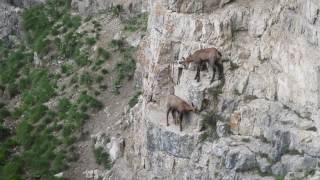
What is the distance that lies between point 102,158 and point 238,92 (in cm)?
820

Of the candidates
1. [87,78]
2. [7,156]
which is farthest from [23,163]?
[87,78]

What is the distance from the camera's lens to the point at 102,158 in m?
32.6

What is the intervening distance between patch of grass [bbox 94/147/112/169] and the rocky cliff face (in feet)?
6.71

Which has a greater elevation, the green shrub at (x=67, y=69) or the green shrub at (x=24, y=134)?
the green shrub at (x=67, y=69)

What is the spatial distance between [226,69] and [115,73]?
1045cm

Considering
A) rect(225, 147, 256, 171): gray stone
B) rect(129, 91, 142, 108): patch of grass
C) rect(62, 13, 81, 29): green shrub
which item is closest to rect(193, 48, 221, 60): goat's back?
rect(225, 147, 256, 171): gray stone

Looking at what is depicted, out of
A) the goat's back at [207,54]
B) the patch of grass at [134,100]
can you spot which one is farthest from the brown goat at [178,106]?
the patch of grass at [134,100]

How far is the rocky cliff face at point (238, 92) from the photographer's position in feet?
79.0

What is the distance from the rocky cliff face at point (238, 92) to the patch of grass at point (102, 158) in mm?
2045

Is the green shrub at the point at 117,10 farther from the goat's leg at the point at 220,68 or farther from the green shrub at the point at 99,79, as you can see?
the goat's leg at the point at 220,68

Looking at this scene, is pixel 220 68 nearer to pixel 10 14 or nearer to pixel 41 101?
pixel 41 101

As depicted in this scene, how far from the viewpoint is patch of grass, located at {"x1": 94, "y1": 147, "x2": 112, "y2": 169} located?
32.3 metres

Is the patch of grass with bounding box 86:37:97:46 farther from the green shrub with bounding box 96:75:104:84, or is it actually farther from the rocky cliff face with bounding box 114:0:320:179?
the rocky cliff face with bounding box 114:0:320:179

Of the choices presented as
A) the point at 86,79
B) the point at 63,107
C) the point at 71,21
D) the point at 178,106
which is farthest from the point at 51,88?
the point at 178,106
